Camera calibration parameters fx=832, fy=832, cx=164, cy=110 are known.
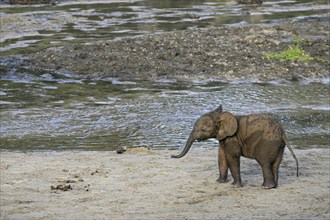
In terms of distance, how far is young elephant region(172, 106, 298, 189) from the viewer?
30.2 ft

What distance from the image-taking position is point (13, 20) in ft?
86.5

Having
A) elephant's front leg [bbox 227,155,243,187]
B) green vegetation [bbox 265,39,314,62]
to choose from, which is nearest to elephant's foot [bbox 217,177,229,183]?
elephant's front leg [bbox 227,155,243,187]

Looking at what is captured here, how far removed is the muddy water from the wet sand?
1249mm

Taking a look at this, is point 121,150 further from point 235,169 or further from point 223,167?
point 235,169

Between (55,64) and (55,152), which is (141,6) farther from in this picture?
(55,152)

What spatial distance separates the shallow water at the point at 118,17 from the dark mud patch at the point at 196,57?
1.67 m

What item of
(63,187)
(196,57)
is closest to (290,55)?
(196,57)

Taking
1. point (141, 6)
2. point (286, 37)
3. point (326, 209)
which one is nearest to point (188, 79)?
point (286, 37)

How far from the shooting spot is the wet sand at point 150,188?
8375 mm

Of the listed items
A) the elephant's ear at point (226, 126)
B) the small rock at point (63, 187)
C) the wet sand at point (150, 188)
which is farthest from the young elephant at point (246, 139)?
the small rock at point (63, 187)

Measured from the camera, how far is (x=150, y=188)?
933cm

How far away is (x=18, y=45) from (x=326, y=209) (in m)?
14.7

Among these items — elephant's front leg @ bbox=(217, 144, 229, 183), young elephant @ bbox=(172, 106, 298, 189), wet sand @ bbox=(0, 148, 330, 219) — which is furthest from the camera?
elephant's front leg @ bbox=(217, 144, 229, 183)

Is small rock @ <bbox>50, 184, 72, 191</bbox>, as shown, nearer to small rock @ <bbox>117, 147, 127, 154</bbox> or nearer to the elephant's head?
the elephant's head
